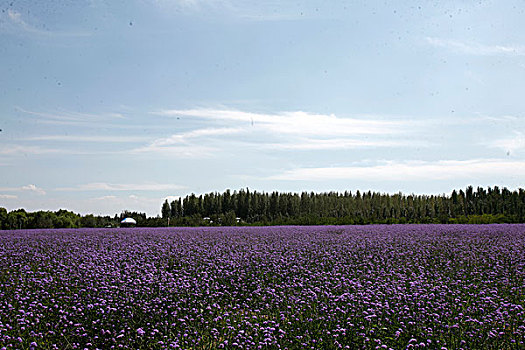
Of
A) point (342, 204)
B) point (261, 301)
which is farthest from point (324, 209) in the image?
point (261, 301)

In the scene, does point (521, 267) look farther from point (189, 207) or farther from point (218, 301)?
point (189, 207)

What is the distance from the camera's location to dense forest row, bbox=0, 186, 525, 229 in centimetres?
3192

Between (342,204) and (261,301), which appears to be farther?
(342,204)

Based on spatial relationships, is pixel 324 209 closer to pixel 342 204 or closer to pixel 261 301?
pixel 342 204

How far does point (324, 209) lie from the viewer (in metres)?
50.7

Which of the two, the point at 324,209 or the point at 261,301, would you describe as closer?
the point at 261,301

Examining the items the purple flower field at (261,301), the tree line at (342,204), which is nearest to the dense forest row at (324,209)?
the tree line at (342,204)

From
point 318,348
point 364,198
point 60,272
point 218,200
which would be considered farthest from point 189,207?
point 318,348

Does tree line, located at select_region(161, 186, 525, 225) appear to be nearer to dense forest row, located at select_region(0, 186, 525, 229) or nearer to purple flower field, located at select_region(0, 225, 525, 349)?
dense forest row, located at select_region(0, 186, 525, 229)

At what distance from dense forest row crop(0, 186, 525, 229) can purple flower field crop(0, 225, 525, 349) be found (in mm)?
21304

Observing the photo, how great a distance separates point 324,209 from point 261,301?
44122 mm

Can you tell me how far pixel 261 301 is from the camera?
7180 millimetres

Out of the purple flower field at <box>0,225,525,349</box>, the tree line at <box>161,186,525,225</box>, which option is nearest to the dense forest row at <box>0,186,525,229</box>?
the tree line at <box>161,186,525,225</box>

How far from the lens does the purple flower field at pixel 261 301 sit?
17.1ft
